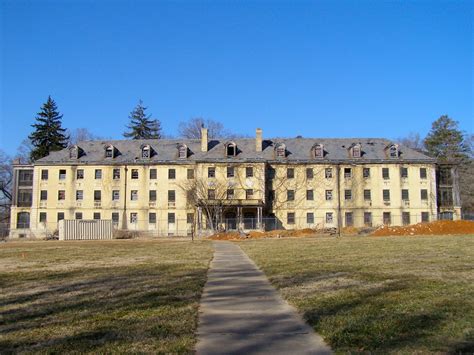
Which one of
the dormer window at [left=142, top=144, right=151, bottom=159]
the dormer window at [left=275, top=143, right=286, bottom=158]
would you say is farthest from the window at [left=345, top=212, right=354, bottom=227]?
the dormer window at [left=142, top=144, right=151, bottom=159]

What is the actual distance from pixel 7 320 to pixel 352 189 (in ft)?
175

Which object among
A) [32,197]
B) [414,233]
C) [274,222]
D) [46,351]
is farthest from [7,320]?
[32,197]

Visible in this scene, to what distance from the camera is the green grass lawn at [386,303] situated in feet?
19.9

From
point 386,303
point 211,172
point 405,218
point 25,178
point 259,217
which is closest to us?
point 386,303

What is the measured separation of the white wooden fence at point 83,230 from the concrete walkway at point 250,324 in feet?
135

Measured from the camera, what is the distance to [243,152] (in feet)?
193

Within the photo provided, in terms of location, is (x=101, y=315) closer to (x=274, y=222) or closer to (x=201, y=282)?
(x=201, y=282)

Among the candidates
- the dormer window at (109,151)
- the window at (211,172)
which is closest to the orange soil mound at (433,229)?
the window at (211,172)

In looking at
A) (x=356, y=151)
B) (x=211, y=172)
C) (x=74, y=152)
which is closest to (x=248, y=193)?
(x=211, y=172)

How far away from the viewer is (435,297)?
9.03 meters

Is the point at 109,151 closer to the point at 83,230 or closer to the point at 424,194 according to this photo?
the point at 83,230

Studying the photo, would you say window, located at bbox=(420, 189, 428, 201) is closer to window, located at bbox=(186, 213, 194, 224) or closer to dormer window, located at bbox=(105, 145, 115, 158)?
window, located at bbox=(186, 213, 194, 224)

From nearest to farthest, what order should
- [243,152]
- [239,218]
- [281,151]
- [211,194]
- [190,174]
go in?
[239,218]
[211,194]
[190,174]
[281,151]
[243,152]

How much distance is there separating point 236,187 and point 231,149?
516 centimetres
